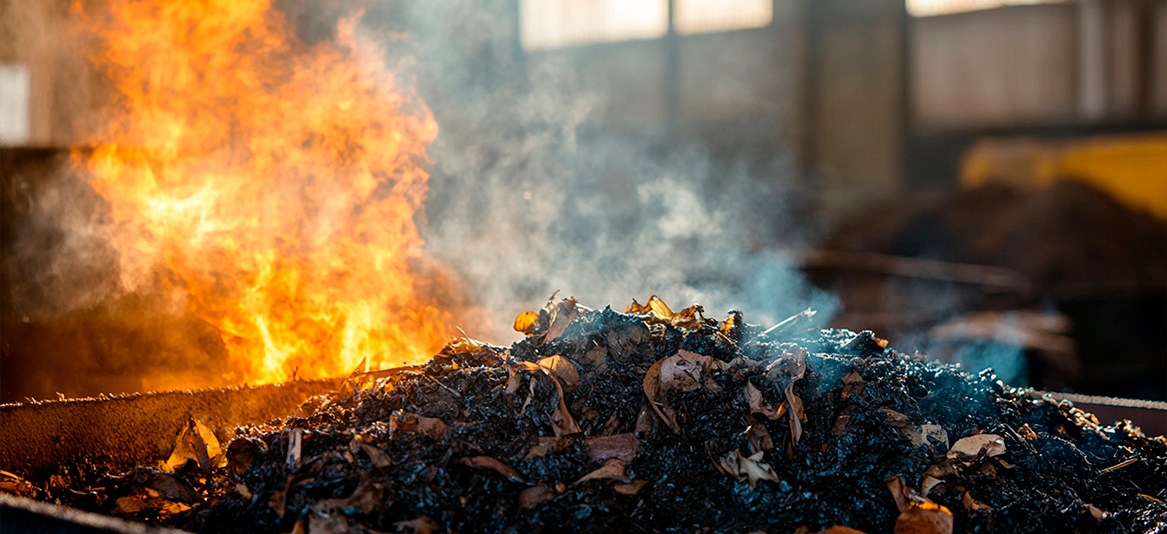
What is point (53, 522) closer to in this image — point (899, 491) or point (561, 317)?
point (561, 317)

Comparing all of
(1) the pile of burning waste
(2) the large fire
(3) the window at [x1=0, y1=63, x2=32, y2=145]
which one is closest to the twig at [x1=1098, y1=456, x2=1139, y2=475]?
(1) the pile of burning waste

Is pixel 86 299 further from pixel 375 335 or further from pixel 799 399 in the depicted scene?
pixel 799 399

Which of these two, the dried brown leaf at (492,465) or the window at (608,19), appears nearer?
the dried brown leaf at (492,465)

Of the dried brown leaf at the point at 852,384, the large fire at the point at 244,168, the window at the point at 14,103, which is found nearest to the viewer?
the dried brown leaf at the point at 852,384

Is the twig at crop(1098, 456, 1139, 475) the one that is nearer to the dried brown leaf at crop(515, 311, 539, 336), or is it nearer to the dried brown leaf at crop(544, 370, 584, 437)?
the dried brown leaf at crop(544, 370, 584, 437)

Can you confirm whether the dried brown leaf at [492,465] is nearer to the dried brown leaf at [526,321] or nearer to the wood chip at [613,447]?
the wood chip at [613,447]

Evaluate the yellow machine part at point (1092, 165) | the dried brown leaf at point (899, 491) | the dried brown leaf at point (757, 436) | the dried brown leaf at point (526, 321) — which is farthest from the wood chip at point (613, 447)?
the yellow machine part at point (1092, 165)

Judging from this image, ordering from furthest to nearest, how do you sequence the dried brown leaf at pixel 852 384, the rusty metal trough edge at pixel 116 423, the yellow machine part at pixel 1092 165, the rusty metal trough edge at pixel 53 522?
1. the yellow machine part at pixel 1092 165
2. the rusty metal trough edge at pixel 116 423
3. the dried brown leaf at pixel 852 384
4. the rusty metal trough edge at pixel 53 522

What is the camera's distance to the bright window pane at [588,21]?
13.9 metres

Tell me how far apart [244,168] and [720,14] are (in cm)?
1020

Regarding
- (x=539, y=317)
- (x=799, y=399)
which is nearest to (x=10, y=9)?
(x=539, y=317)

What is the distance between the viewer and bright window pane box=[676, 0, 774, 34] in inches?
528

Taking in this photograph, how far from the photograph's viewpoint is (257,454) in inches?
81.4

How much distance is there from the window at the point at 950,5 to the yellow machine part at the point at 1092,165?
2024 mm
